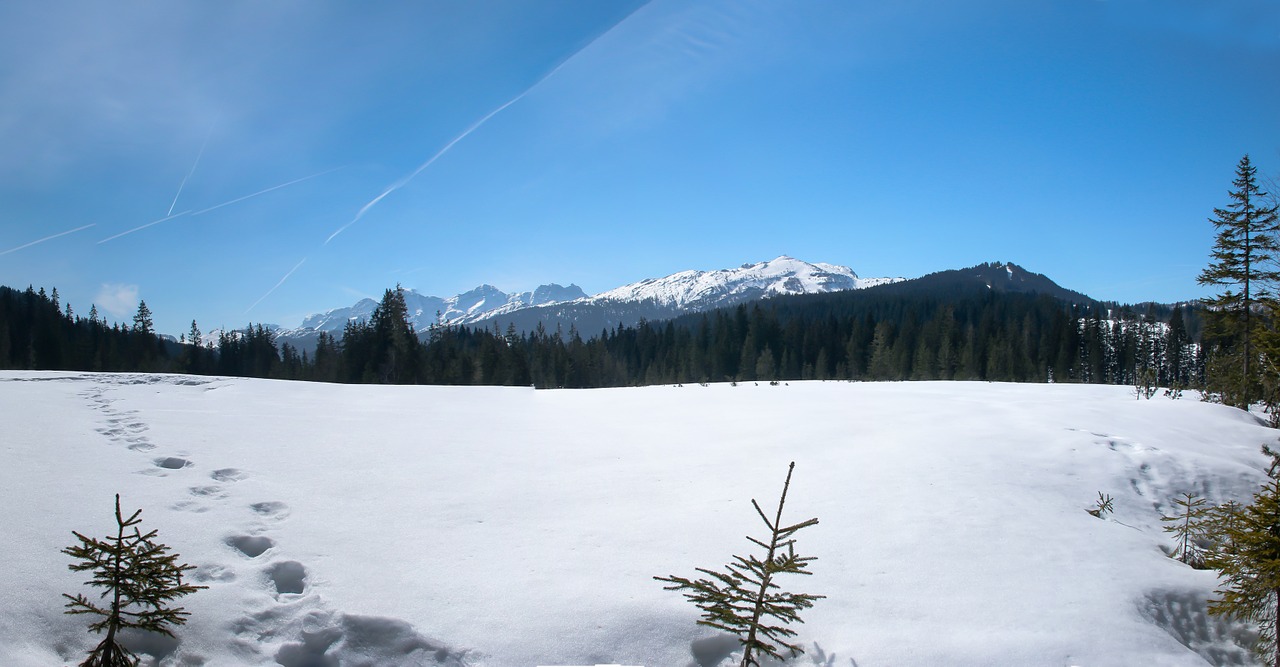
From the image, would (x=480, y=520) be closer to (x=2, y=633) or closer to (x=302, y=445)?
(x=2, y=633)

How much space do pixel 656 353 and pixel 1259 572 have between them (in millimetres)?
91682

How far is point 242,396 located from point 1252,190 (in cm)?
2955

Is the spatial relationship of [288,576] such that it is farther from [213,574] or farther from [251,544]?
[251,544]

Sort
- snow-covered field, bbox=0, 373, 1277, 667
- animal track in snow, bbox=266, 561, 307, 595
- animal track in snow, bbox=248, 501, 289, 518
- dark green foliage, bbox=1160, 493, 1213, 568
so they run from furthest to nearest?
dark green foliage, bbox=1160, 493, 1213, 568 < animal track in snow, bbox=248, 501, 289, 518 < animal track in snow, bbox=266, 561, 307, 595 < snow-covered field, bbox=0, 373, 1277, 667

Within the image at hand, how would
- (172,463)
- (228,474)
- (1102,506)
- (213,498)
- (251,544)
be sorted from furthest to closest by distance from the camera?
(1102,506)
(172,463)
(228,474)
(213,498)
(251,544)

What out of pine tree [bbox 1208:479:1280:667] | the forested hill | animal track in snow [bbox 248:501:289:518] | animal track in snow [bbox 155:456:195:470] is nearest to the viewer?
pine tree [bbox 1208:479:1280:667]

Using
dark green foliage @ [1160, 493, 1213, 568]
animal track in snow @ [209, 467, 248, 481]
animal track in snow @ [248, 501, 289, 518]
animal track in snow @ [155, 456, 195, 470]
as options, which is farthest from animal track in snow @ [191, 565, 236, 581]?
dark green foliage @ [1160, 493, 1213, 568]

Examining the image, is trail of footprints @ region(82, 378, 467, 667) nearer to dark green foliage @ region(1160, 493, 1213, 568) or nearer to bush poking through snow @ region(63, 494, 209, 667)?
bush poking through snow @ region(63, 494, 209, 667)

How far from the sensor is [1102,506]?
6.97 meters

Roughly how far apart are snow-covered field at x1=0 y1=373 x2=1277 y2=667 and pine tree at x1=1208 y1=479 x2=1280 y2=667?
0.78 ft

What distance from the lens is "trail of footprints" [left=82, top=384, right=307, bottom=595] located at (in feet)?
14.4

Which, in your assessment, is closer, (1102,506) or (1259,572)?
(1259,572)

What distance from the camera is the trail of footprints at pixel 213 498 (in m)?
4.38

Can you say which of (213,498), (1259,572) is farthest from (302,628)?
(1259,572)
